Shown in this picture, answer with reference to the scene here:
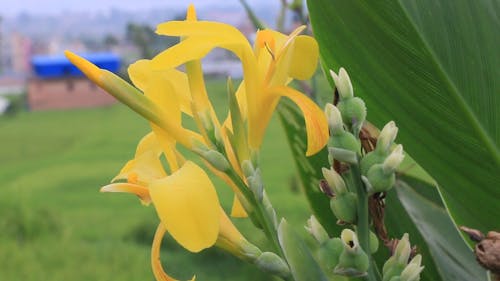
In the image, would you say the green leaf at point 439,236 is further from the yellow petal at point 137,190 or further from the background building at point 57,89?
the background building at point 57,89

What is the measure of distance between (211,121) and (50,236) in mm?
2559

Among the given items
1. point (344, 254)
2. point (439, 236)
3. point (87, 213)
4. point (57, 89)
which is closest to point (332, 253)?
point (344, 254)

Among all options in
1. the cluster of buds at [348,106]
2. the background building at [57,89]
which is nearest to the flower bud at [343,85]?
the cluster of buds at [348,106]

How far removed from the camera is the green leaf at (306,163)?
410 millimetres

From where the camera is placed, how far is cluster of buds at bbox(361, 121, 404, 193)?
0.76 feet

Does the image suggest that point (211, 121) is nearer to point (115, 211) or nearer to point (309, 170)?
point (309, 170)

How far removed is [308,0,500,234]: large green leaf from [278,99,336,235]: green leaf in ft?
0.29

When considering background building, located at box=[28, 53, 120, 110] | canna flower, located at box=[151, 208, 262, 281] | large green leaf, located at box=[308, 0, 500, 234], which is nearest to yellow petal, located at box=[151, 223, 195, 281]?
canna flower, located at box=[151, 208, 262, 281]

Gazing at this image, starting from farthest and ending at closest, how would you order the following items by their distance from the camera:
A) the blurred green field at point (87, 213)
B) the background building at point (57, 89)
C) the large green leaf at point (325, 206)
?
the background building at point (57, 89) → the blurred green field at point (87, 213) → the large green leaf at point (325, 206)

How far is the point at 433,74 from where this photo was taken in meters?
0.31

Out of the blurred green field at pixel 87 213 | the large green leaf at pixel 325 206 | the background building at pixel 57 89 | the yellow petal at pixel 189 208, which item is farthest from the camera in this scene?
the background building at pixel 57 89

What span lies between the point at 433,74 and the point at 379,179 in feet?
0.31

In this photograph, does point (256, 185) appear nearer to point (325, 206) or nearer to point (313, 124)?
point (313, 124)

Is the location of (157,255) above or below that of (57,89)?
above
